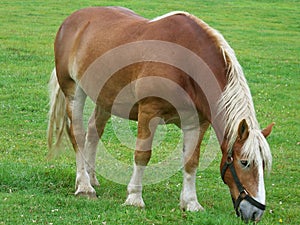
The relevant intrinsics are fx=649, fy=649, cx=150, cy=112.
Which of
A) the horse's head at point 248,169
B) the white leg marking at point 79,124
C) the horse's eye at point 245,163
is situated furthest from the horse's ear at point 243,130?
the white leg marking at point 79,124

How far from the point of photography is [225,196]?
758cm

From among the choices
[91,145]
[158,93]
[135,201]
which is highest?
[158,93]

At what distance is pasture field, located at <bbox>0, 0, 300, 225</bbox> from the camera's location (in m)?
6.26

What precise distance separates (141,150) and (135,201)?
1.76 feet

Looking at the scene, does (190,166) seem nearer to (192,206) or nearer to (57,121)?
(192,206)

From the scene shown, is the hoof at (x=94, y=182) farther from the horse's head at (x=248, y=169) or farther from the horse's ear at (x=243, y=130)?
the horse's ear at (x=243, y=130)

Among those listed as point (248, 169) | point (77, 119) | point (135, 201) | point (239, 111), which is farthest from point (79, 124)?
point (248, 169)

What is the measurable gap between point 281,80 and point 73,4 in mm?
Result: 13899

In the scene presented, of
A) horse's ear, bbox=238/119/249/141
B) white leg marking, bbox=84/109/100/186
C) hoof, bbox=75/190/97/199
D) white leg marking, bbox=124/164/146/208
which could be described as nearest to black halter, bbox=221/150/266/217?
horse's ear, bbox=238/119/249/141

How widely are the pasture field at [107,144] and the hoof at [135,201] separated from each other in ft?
0.37

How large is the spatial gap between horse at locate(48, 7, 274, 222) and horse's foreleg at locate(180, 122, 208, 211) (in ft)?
0.04

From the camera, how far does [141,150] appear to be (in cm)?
679

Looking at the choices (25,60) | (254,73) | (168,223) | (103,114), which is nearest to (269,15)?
(254,73)

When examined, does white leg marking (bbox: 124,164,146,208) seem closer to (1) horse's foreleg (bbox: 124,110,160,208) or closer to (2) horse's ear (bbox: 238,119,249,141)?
(1) horse's foreleg (bbox: 124,110,160,208)
